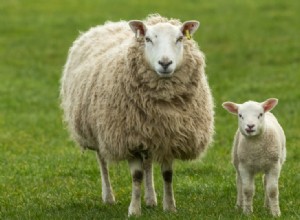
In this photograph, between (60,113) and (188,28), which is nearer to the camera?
(188,28)

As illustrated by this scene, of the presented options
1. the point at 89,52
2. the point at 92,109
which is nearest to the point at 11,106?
the point at 89,52

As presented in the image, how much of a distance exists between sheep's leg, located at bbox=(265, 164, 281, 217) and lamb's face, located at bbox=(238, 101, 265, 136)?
43 centimetres

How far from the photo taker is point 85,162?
11.9 m

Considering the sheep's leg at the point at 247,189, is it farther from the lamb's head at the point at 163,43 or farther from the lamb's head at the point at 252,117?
the lamb's head at the point at 163,43

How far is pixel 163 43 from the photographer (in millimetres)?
8445

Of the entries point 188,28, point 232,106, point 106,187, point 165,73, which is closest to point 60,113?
point 106,187

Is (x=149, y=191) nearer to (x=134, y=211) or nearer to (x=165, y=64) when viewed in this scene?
(x=134, y=211)

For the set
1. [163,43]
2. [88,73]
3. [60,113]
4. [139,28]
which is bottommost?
[60,113]

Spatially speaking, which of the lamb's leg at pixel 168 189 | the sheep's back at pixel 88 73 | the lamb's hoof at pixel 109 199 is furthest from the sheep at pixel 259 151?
the lamb's hoof at pixel 109 199

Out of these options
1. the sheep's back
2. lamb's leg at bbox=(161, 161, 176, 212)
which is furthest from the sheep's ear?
lamb's leg at bbox=(161, 161, 176, 212)

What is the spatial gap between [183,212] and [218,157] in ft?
12.9

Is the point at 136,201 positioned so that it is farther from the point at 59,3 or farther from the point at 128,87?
the point at 59,3

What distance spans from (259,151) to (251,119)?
0.41m

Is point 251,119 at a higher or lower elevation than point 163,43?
lower
